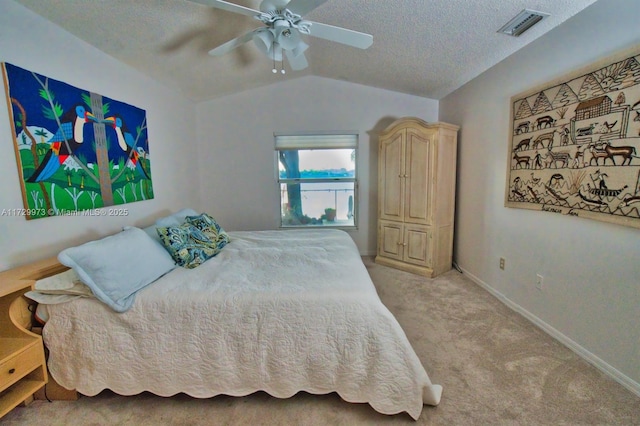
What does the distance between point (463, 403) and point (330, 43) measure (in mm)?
3242

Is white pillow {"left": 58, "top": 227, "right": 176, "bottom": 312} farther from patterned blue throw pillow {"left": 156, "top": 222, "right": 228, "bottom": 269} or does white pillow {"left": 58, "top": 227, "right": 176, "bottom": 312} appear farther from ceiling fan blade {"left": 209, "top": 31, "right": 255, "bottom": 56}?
ceiling fan blade {"left": 209, "top": 31, "right": 255, "bottom": 56}

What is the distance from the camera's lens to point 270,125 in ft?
13.4

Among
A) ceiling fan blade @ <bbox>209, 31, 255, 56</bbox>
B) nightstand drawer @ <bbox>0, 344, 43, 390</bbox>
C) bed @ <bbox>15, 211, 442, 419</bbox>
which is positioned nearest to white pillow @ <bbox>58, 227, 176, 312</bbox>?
bed @ <bbox>15, 211, 442, 419</bbox>

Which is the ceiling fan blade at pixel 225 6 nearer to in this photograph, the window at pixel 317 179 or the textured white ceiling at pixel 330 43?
the textured white ceiling at pixel 330 43

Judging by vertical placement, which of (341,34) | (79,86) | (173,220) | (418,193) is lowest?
(173,220)

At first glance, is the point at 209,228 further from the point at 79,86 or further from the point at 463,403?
the point at 463,403

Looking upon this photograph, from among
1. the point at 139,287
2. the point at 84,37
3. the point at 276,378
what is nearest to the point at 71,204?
the point at 139,287

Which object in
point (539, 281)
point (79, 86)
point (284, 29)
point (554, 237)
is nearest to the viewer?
point (284, 29)

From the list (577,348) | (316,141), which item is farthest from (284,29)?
(577,348)

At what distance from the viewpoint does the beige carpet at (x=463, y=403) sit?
57.6 inches

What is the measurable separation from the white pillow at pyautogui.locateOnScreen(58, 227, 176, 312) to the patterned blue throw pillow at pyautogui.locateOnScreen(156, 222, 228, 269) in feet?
0.55

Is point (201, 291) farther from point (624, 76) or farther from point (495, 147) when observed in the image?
→ point (495, 147)

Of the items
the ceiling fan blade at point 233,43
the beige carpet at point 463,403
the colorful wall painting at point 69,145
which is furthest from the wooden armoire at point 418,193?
the colorful wall painting at point 69,145

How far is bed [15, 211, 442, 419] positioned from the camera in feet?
4.83
